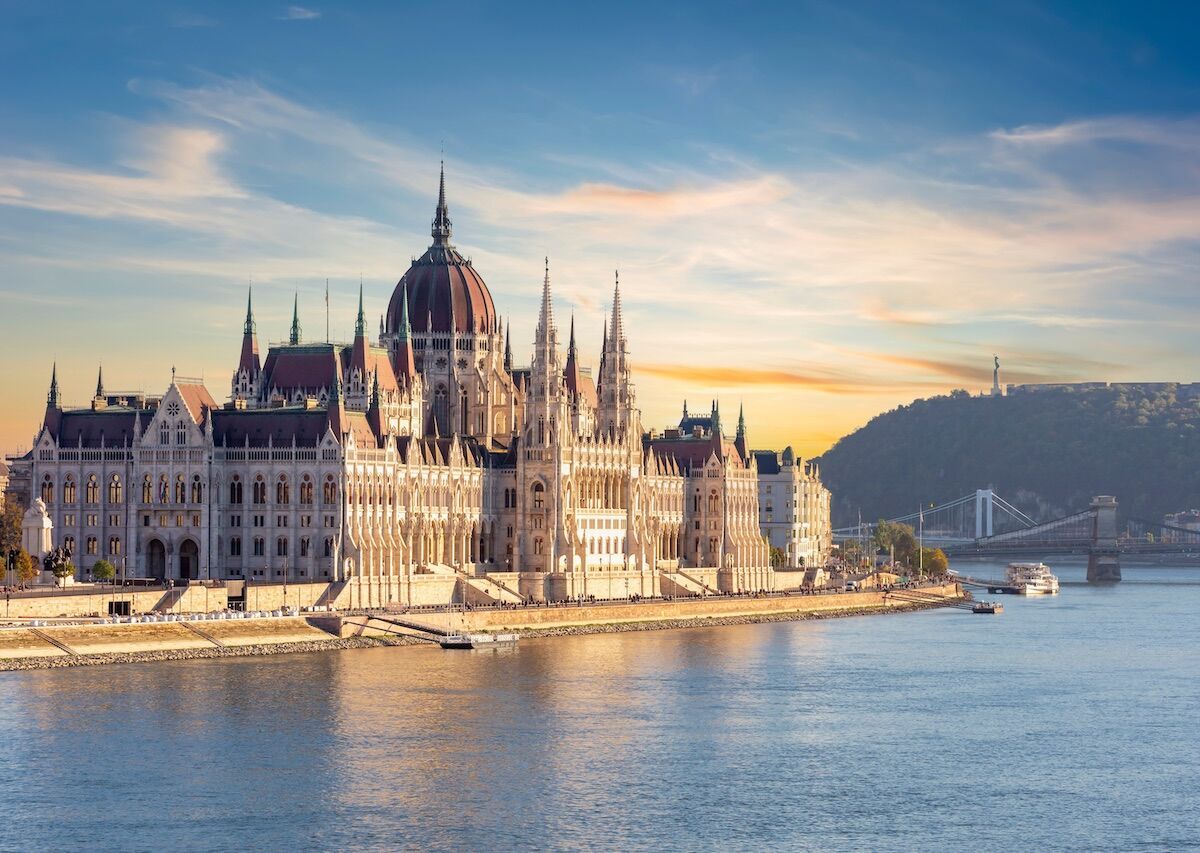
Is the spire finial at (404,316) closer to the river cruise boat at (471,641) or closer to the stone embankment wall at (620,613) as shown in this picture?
the stone embankment wall at (620,613)

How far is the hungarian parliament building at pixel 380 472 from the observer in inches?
6166

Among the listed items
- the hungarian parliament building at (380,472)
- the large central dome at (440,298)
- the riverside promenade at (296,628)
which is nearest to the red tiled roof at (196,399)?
the hungarian parliament building at (380,472)

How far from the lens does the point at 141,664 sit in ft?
405

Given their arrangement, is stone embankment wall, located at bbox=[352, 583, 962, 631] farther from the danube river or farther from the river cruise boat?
the danube river

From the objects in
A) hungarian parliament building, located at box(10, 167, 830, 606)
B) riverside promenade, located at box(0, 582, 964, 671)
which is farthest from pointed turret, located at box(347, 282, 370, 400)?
riverside promenade, located at box(0, 582, 964, 671)

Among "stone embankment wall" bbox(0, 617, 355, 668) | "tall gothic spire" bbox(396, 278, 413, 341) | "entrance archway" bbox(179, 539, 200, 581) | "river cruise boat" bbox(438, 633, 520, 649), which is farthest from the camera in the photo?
"tall gothic spire" bbox(396, 278, 413, 341)

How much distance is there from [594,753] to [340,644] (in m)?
43.4

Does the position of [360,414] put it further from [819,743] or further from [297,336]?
[819,743]

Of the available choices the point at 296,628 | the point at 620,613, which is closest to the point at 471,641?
the point at 296,628

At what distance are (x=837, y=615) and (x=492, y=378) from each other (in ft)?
124

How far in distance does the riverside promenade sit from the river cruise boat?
86.7 inches

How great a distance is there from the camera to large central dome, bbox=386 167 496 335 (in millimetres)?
195250

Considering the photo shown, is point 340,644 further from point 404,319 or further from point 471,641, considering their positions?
point 404,319

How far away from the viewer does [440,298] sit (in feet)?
641
